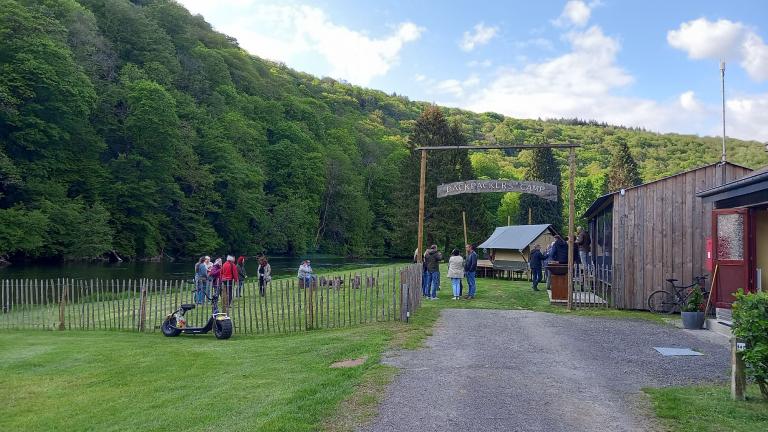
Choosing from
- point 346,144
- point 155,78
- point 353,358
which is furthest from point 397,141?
point 353,358

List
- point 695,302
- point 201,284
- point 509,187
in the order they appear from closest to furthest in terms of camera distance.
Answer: point 695,302, point 509,187, point 201,284

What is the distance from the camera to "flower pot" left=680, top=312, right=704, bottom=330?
45.0 ft

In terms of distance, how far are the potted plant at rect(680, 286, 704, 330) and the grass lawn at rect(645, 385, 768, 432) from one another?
249 inches

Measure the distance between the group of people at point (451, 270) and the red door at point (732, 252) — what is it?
7.27 meters

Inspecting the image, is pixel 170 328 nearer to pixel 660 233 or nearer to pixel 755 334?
pixel 755 334

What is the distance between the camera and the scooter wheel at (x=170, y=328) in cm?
1463

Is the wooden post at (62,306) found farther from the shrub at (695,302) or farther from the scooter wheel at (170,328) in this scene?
the shrub at (695,302)

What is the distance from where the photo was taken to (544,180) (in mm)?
77062

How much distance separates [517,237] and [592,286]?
1370 cm

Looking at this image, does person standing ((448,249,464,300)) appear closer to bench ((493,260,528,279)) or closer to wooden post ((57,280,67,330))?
wooden post ((57,280,67,330))

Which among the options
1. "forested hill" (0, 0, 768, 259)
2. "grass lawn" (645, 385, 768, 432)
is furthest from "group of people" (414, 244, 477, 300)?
"forested hill" (0, 0, 768, 259)

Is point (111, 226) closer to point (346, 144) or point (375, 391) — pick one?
point (346, 144)

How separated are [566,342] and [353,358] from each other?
430cm

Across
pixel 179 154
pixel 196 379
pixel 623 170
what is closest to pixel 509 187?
pixel 196 379
